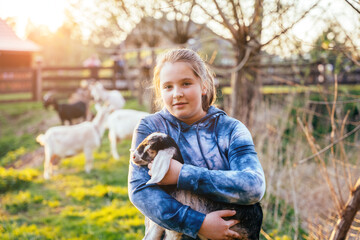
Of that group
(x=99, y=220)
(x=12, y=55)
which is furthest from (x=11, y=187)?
(x=12, y=55)

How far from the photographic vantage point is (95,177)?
6.30 m

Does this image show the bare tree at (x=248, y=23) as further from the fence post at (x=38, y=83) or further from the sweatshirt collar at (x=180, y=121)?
the fence post at (x=38, y=83)

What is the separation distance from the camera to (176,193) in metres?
1.55

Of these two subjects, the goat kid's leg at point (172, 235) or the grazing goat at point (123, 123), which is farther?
the grazing goat at point (123, 123)

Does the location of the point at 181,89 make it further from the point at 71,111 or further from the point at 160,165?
the point at 71,111

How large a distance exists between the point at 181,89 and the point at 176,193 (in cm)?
54

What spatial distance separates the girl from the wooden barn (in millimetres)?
8573

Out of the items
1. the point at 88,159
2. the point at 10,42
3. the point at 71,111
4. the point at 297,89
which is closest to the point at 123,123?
the point at 88,159

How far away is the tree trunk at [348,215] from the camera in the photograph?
228cm

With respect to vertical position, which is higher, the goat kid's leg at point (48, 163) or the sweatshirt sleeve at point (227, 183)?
the sweatshirt sleeve at point (227, 183)

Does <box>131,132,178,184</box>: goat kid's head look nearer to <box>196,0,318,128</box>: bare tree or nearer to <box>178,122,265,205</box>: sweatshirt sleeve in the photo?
<box>178,122,265,205</box>: sweatshirt sleeve

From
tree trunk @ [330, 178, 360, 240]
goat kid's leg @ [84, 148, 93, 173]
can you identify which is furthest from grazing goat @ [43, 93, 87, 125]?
tree trunk @ [330, 178, 360, 240]

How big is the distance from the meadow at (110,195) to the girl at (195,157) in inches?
47.0

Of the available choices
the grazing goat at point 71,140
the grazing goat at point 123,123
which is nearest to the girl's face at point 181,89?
the grazing goat at point 71,140
